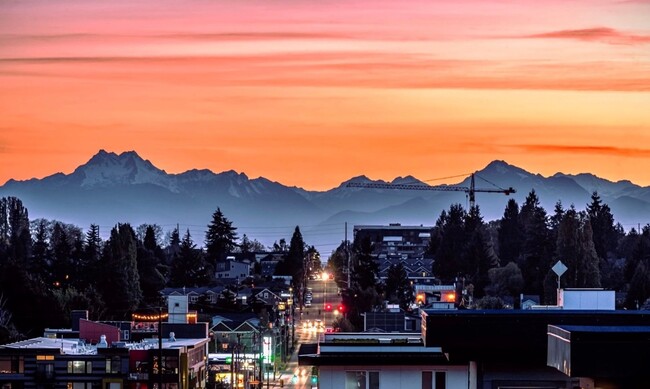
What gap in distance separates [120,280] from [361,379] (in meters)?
123

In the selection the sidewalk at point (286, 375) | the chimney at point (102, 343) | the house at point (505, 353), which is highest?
the house at point (505, 353)

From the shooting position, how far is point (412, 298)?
180875mm

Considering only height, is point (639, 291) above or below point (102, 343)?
Result: above

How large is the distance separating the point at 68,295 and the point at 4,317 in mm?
13560

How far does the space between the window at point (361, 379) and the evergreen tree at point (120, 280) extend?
117921 millimetres

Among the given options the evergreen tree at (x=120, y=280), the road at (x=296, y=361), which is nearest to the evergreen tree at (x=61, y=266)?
the evergreen tree at (x=120, y=280)

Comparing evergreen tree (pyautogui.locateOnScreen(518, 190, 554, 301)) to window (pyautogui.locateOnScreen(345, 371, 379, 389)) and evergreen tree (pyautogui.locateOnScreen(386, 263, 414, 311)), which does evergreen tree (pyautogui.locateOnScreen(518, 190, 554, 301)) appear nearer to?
evergreen tree (pyautogui.locateOnScreen(386, 263, 414, 311))

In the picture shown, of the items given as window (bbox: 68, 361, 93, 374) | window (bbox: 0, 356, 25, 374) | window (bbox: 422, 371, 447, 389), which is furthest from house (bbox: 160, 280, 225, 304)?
window (bbox: 422, 371, 447, 389)

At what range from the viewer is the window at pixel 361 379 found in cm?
3469

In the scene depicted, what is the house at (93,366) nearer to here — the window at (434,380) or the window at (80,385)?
the window at (80,385)

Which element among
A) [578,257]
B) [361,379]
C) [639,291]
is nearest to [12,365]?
[361,379]

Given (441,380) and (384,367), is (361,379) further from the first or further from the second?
(441,380)

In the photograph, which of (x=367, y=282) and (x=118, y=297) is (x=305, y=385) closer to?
(x=118, y=297)

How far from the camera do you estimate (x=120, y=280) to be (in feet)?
513
